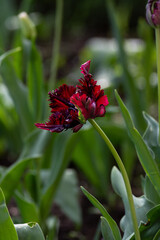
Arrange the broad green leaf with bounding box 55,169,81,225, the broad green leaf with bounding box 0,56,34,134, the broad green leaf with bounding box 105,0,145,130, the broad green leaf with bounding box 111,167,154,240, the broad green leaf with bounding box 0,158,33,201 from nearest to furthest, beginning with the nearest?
the broad green leaf with bounding box 111,167,154,240, the broad green leaf with bounding box 0,158,33,201, the broad green leaf with bounding box 0,56,34,134, the broad green leaf with bounding box 55,169,81,225, the broad green leaf with bounding box 105,0,145,130

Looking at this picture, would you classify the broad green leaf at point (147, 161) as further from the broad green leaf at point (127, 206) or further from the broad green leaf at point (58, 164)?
the broad green leaf at point (58, 164)

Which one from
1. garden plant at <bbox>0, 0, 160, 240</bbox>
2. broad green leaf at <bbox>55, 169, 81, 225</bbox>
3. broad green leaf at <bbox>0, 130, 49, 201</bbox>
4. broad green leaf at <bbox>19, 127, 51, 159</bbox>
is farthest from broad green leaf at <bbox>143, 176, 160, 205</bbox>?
broad green leaf at <bbox>55, 169, 81, 225</bbox>

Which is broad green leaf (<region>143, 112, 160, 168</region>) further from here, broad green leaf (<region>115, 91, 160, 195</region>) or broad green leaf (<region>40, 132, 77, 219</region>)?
broad green leaf (<region>40, 132, 77, 219</region>)

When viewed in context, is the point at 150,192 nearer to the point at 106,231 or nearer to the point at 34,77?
the point at 106,231

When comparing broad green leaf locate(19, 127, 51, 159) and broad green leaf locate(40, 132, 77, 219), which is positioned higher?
broad green leaf locate(19, 127, 51, 159)

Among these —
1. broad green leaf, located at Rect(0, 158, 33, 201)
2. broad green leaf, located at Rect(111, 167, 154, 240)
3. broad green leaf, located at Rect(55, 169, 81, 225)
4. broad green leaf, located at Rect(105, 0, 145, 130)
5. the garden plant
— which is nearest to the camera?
the garden plant

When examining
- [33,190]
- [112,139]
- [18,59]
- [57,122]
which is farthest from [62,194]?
[57,122]

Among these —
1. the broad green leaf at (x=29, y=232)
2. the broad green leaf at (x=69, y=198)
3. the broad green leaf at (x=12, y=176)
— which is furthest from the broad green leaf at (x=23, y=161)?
the broad green leaf at (x=29, y=232)

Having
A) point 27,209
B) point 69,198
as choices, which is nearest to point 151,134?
point 27,209

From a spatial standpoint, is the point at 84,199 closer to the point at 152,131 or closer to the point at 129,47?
the point at 152,131
